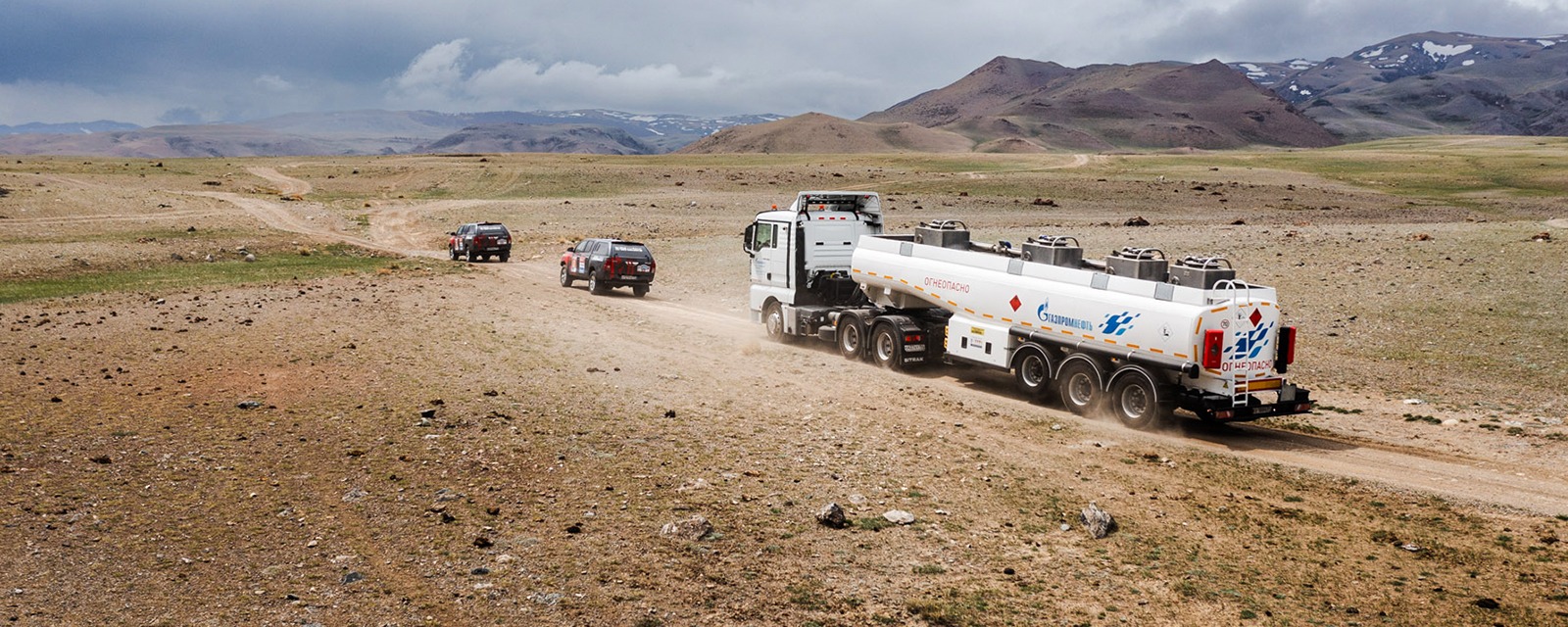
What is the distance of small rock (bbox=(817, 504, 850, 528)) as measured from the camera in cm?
1197

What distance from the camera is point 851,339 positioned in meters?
24.9

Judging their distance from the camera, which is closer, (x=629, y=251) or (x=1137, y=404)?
(x=1137, y=404)

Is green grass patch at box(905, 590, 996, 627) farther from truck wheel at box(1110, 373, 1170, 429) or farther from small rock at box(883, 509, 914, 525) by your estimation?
truck wheel at box(1110, 373, 1170, 429)

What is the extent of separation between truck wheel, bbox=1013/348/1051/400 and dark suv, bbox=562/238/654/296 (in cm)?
1805

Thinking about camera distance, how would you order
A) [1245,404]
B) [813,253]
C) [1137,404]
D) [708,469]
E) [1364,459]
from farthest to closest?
[813,253], [1137,404], [1245,404], [1364,459], [708,469]

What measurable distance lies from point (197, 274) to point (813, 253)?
22914 mm

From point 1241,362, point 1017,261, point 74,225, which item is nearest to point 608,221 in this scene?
point 74,225

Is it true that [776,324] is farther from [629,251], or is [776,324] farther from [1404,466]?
[1404,466]

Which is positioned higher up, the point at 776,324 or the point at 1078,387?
the point at 776,324

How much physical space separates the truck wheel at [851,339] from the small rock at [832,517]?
12178 millimetres

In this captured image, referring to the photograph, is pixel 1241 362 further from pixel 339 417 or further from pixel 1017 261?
pixel 339 417

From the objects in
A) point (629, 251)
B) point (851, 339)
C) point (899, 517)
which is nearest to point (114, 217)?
point (629, 251)

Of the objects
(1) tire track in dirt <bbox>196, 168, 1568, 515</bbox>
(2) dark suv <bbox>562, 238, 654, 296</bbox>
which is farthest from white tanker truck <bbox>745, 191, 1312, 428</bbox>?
(2) dark suv <bbox>562, 238, 654, 296</bbox>

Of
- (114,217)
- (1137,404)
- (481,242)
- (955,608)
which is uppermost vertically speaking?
(114,217)
